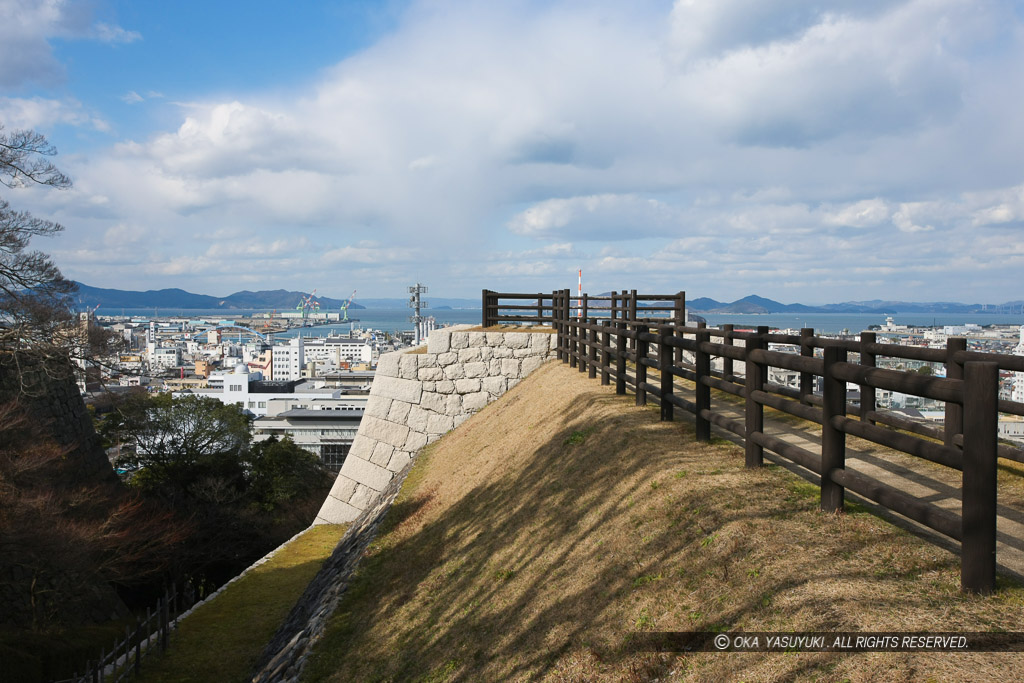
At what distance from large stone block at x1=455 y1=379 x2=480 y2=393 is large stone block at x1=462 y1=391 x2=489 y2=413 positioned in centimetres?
11

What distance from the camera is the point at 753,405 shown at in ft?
17.9

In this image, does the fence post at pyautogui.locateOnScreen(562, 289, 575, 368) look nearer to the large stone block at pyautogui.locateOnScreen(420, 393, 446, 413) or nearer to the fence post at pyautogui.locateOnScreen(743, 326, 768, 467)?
the large stone block at pyautogui.locateOnScreen(420, 393, 446, 413)

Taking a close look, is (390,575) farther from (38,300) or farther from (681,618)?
(38,300)

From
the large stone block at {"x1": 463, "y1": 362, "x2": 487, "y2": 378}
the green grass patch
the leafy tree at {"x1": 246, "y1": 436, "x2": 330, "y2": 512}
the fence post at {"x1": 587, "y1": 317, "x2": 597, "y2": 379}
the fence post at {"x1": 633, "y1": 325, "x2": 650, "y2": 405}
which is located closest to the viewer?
the fence post at {"x1": 633, "y1": 325, "x2": 650, "y2": 405}

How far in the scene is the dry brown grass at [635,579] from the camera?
3.13 metres

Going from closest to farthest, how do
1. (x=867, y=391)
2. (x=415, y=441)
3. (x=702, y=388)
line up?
1. (x=867, y=391)
2. (x=702, y=388)
3. (x=415, y=441)

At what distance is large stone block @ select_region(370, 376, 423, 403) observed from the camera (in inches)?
646

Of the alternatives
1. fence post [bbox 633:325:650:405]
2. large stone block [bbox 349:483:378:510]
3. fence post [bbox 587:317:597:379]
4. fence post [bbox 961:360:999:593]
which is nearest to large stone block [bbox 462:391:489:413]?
large stone block [bbox 349:483:378:510]

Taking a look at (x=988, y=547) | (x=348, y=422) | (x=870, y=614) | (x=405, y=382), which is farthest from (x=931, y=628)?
(x=348, y=422)

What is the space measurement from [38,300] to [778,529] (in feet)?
57.2

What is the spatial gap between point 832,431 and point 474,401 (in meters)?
12.6

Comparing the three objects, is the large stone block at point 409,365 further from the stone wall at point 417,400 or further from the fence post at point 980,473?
the fence post at point 980,473

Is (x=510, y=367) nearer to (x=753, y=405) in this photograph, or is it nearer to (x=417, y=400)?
(x=417, y=400)

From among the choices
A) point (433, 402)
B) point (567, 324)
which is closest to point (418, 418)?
point (433, 402)
